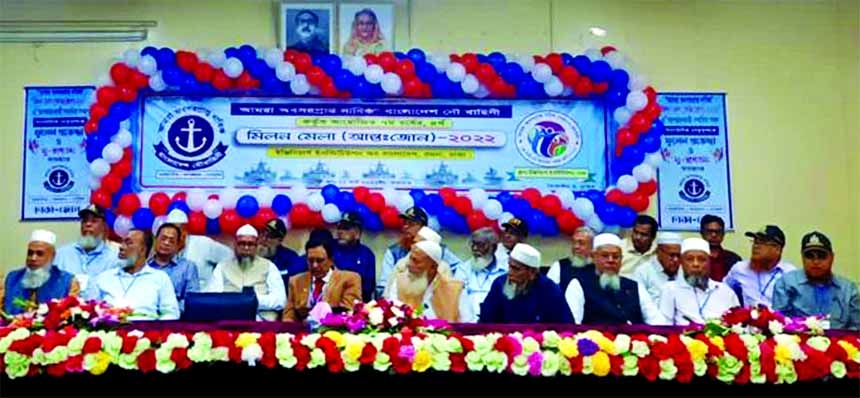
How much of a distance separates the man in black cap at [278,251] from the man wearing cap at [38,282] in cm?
114

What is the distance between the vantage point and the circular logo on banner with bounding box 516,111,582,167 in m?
6.48

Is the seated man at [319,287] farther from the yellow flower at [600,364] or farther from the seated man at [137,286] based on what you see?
the yellow flower at [600,364]

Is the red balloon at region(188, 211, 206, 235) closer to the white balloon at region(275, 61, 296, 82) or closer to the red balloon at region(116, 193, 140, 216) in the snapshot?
the red balloon at region(116, 193, 140, 216)

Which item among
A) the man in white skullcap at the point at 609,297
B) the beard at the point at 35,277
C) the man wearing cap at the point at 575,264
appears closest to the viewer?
the man in white skullcap at the point at 609,297

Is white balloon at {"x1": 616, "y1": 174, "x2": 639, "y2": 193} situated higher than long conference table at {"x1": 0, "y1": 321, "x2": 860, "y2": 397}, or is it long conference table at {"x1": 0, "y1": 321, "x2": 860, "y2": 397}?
white balloon at {"x1": 616, "y1": 174, "x2": 639, "y2": 193}

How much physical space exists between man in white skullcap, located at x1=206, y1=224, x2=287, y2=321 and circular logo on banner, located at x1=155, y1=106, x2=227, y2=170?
1077 millimetres

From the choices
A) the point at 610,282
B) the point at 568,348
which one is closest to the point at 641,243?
the point at 610,282

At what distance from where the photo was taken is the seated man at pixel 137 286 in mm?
4867

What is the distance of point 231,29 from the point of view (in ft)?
21.9

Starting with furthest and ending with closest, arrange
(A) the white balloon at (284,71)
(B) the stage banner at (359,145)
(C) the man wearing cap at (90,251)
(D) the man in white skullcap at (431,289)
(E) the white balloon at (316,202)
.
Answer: (B) the stage banner at (359,145) → (A) the white balloon at (284,71) → (E) the white balloon at (316,202) → (C) the man wearing cap at (90,251) → (D) the man in white skullcap at (431,289)

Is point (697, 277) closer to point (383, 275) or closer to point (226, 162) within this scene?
point (383, 275)

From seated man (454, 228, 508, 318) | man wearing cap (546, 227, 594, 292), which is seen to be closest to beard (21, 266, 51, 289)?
seated man (454, 228, 508, 318)

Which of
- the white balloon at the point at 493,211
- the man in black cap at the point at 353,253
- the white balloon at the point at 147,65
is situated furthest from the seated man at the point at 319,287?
the white balloon at the point at 147,65

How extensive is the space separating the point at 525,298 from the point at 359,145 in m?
2.23
